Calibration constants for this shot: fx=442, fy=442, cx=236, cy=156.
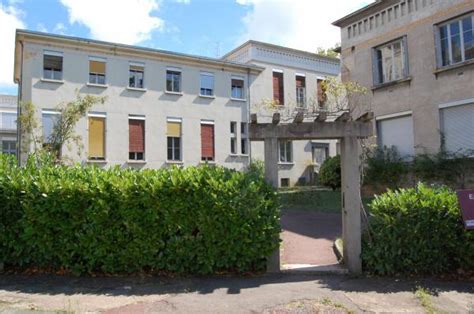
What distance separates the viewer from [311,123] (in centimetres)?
743

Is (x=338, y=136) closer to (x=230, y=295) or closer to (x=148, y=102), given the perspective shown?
(x=230, y=295)

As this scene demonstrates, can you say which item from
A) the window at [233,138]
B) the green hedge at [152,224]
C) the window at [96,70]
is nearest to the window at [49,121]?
the window at [96,70]

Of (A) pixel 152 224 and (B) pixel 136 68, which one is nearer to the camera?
(A) pixel 152 224

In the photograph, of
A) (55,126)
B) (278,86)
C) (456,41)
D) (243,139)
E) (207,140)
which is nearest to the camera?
(456,41)

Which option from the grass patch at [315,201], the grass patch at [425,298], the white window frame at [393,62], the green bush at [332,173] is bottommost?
the grass patch at [425,298]

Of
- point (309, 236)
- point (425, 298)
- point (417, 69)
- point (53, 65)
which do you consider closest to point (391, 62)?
point (417, 69)

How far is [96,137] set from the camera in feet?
84.1

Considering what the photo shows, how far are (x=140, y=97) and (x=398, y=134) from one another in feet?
52.8

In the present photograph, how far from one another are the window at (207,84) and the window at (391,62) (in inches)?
557

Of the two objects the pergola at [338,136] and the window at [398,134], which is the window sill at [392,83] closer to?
the window at [398,134]

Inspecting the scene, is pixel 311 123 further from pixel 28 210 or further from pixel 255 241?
pixel 28 210

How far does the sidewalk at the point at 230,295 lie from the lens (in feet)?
18.2

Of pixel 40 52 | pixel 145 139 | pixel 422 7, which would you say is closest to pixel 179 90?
pixel 145 139

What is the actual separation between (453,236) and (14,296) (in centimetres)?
644
